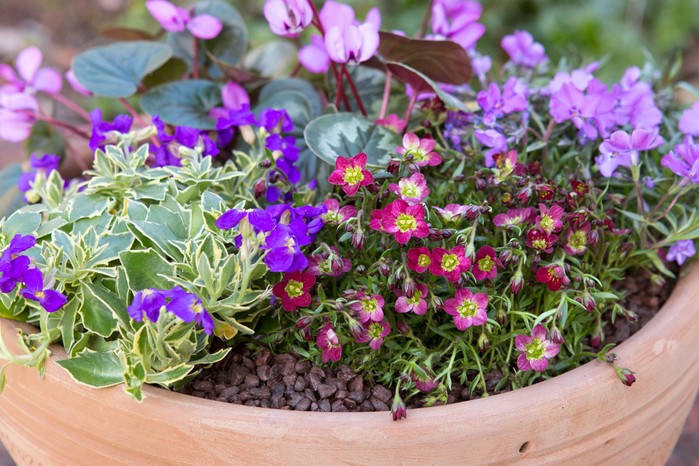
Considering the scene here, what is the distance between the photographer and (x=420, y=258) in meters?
0.88

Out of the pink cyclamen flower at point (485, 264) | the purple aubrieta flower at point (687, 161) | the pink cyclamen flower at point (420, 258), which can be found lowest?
the pink cyclamen flower at point (485, 264)

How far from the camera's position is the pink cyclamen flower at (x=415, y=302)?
881mm

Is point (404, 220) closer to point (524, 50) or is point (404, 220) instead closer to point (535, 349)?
point (535, 349)

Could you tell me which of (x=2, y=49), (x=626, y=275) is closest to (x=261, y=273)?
(x=626, y=275)

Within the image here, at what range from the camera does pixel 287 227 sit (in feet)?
2.88

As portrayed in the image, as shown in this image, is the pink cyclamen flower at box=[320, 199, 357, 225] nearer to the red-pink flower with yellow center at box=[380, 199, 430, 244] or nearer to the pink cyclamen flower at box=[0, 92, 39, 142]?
the red-pink flower with yellow center at box=[380, 199, 430, 244]

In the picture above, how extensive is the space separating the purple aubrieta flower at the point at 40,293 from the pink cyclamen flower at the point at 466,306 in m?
0.44

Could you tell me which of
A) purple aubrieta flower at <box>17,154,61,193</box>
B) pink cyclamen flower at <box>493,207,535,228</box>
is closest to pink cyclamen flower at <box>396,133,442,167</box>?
pink cyclamen flower at <box>493,207,535,228</box>

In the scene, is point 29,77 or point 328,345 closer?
point 328,345

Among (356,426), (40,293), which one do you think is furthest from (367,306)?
(40,293)

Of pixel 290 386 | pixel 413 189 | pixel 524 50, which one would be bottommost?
pixel 290 386

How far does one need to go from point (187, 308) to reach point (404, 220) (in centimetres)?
26

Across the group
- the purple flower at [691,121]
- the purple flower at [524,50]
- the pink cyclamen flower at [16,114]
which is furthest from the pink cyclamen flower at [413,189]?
the pink cyclamen flower at [16,114]

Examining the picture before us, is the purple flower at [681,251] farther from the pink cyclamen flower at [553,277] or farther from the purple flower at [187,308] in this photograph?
the purple flower at [187,308]
